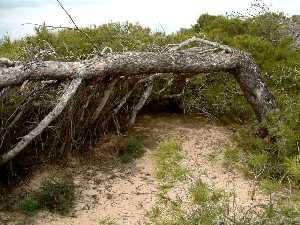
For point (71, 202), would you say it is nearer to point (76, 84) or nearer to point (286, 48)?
point (76, 84)

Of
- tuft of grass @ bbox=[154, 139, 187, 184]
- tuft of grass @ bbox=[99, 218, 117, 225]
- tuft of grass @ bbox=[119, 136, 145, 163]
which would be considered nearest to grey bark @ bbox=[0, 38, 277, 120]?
tuft of grass @ bbox=[119, 136, 145, 163]

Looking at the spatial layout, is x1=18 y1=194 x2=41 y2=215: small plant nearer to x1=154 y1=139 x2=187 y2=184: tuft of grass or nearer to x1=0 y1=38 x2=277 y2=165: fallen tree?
x1=0 y1=38 x2=277 y2=165: fallen tree

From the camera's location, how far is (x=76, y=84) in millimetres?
6703

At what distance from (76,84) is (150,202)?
1446 mm

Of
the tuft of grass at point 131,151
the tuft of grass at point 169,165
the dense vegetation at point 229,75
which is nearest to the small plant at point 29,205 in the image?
the dense vegetation at point 229,75

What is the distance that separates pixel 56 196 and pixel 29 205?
299 millimetres

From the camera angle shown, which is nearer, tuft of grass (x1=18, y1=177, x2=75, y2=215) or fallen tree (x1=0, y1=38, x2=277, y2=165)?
tuft of grass (x1=18, y1=177, x2=75, y2=215)

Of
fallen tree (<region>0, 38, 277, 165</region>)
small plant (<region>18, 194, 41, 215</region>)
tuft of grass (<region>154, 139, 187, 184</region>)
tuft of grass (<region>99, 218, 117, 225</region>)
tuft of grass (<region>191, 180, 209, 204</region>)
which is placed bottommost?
tuft of grass (<region>99, 218, 117, 225</region>)

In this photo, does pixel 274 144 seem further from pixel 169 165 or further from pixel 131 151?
pixel 169 165

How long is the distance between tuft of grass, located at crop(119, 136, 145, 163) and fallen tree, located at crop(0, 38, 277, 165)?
420mm

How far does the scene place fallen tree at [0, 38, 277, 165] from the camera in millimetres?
6570

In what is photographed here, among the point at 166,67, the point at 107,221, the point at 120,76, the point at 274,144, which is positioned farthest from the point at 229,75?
the point at 107,221

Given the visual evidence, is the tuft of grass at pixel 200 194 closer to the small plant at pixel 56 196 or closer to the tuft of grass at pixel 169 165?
the tuft of grass at pixel 169 165

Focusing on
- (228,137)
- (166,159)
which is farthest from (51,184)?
(228,137)
